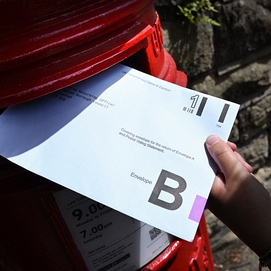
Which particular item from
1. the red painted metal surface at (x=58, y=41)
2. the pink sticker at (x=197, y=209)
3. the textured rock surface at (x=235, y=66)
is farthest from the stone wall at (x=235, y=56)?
the pink sticker at (x=197, y=209)

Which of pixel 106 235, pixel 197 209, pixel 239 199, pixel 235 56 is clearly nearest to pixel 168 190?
pixel 197 209

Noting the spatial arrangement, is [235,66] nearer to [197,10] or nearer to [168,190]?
[197,10]

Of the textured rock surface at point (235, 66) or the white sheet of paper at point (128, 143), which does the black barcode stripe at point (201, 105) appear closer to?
the white sheet of paper at point (128, 143)

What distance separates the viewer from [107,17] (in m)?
0.97

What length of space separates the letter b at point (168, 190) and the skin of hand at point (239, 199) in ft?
0.35

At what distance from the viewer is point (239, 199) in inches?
40.4

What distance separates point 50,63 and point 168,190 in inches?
15.5

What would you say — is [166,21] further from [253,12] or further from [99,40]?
[99,40]

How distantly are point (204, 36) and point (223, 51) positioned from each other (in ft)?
0.49

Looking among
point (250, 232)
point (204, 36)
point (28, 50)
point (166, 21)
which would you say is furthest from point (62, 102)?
point (204, 36)

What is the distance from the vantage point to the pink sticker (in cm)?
94

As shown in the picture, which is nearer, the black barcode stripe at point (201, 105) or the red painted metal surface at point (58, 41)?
the red painted metal surface at point (58, 41)

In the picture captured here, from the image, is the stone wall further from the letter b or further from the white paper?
the letter b

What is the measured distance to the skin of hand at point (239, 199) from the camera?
987 millimetres
